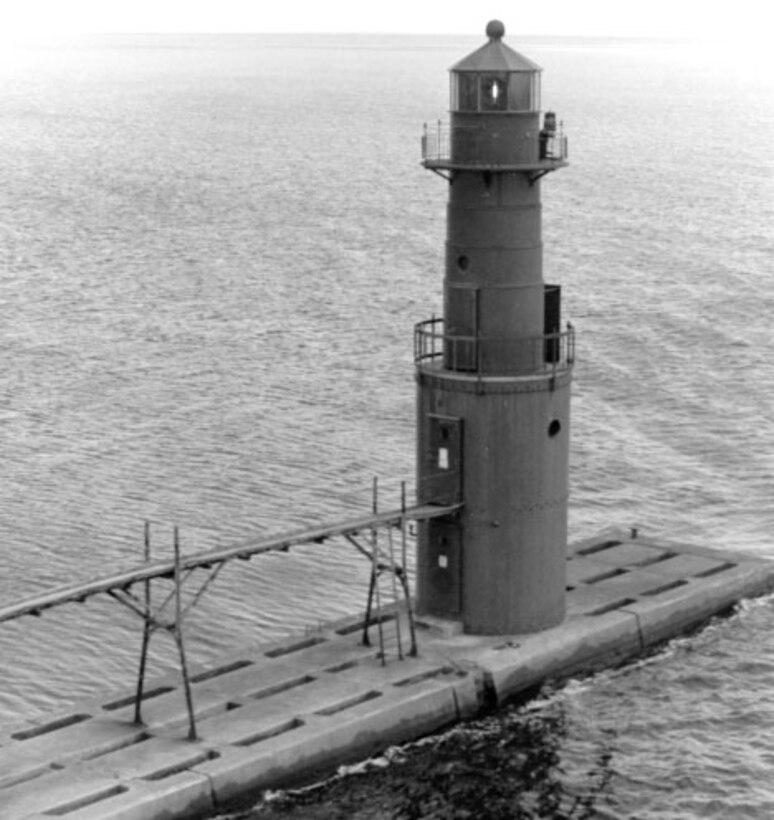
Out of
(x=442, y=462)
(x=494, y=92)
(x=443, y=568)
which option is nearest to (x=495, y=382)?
(x=442, y=462)

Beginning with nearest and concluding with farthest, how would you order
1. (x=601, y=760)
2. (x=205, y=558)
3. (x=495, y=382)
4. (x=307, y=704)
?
(x=205, y=558)
(x=307, y=704)
(x=601, y=760)
(x=495, y=382)

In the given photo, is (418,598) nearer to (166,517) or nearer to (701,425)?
(166,517)

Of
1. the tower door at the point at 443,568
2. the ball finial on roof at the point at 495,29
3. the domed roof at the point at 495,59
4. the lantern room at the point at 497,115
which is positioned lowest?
the tower door at the point at 443,568

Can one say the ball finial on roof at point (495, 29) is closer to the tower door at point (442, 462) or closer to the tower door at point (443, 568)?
the tower door at point (442, 462)

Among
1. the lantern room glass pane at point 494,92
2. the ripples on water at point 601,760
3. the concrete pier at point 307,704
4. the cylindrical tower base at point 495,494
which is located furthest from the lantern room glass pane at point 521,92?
the ripples on water at point 601,760

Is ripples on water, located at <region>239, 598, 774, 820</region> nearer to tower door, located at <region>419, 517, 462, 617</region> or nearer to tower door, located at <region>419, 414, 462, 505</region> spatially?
tower door, located at <region>419, 517, 462, 617</region>

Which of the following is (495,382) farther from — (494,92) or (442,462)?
(494,92)
